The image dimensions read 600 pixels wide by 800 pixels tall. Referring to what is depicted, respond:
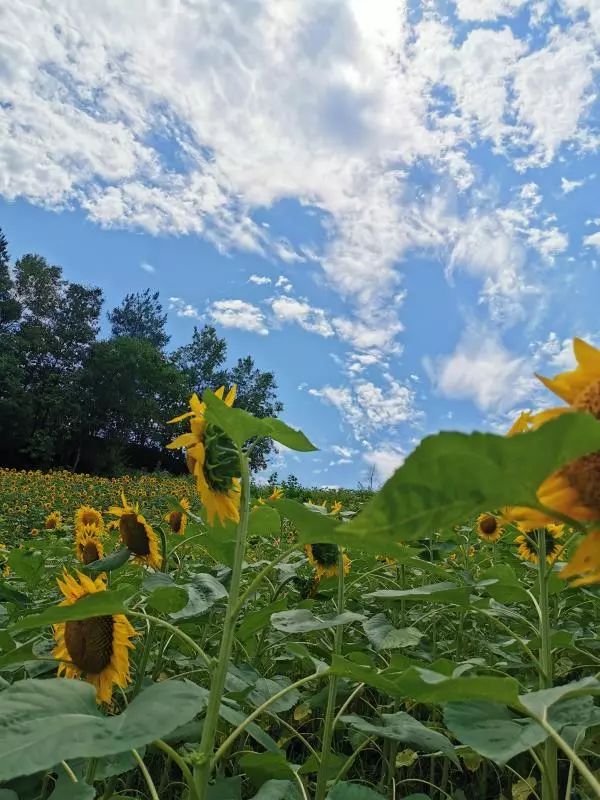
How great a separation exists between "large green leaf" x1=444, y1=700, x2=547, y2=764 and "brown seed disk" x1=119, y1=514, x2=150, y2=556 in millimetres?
1306

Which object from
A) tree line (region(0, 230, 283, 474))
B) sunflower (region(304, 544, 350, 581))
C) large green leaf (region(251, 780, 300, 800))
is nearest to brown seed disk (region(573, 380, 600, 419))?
large green leaf (region(251, 780, 300, 800))

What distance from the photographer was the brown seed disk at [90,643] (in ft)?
3.84

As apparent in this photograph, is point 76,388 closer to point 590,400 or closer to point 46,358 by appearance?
point 46,358

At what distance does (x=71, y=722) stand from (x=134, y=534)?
4.21 feet

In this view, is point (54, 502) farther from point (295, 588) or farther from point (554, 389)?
point (554, 389)

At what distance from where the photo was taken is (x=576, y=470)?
47 cm

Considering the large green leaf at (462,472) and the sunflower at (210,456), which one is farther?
the sunflower at (210,456)

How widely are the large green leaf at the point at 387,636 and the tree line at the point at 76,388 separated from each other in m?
23.3

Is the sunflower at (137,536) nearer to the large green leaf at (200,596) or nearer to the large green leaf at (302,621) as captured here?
the large green leaf at (200,596)

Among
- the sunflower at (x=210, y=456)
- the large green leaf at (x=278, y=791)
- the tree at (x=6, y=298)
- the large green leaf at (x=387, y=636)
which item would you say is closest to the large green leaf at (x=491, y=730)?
the large green leaf at (x=278, y=791)

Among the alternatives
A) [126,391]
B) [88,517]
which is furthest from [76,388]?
[88,517]

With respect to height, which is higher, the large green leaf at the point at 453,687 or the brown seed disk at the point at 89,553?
the brown seed disk at the point at 89,553

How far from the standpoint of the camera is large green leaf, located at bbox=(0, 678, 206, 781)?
53 centimetres

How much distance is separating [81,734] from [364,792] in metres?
0.35
